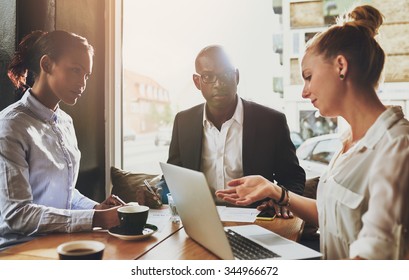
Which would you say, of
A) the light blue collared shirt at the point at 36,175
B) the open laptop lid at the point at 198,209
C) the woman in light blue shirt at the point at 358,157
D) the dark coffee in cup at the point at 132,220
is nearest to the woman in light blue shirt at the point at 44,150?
the light blue collared shirt at the point at 36,175

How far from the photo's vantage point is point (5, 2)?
61.6 inches

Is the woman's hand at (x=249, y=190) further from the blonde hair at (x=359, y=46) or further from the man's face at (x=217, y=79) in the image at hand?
the man's face at (x=217, y=79)

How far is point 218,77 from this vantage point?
6.18 feet

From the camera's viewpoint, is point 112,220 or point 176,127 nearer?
point 112,220

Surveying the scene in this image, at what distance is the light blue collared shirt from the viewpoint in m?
1.15

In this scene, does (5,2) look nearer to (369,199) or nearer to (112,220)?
(112,220)

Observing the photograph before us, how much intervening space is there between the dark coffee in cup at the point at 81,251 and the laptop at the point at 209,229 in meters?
0.25

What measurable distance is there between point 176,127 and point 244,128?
1.24 feet

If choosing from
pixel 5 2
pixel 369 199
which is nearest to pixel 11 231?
pixel 5 2

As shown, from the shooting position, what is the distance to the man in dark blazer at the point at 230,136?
1.84m

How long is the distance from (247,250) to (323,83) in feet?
1.63

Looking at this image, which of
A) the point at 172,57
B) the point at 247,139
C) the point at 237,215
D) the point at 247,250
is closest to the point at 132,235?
the point at 247,250

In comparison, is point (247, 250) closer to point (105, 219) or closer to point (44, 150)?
point (105, 219)

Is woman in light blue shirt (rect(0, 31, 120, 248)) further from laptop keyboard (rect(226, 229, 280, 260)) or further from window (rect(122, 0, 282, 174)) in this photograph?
window (rect(122, 0, 282, 174))
